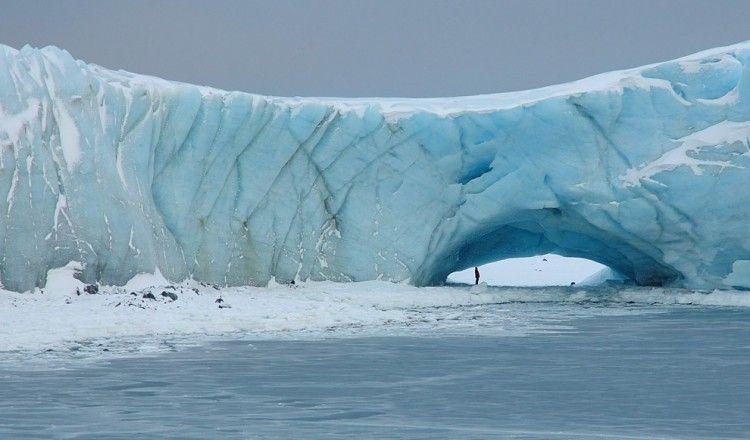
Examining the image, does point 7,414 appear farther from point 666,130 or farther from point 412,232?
point 666,130

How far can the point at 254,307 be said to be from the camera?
14.5 metres

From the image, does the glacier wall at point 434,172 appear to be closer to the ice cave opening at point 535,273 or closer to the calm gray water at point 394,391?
the calm gray water at point 394,391

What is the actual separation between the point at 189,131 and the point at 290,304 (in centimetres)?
444

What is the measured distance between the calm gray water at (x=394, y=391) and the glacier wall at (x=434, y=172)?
22.4 ft

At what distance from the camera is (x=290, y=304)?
49.2ft

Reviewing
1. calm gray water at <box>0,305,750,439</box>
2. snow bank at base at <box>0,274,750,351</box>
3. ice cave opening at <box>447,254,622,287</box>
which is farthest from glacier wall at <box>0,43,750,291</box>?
ice cave opening at <box>447,254,622,287</box>

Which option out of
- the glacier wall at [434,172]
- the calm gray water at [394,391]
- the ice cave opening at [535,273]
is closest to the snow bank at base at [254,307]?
the glacier wall at [434,172]

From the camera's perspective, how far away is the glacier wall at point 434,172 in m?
18.0

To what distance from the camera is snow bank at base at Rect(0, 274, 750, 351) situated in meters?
11.8

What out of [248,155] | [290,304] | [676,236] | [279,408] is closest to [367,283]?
[248,155]

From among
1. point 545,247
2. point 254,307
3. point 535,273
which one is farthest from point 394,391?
point 535,273

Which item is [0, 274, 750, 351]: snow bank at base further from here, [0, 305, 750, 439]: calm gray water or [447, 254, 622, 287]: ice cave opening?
Answer: [447, 254, 622, 287]: ice cave opening

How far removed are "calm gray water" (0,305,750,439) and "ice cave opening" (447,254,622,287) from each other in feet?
78.8

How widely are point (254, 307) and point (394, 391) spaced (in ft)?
22.5
